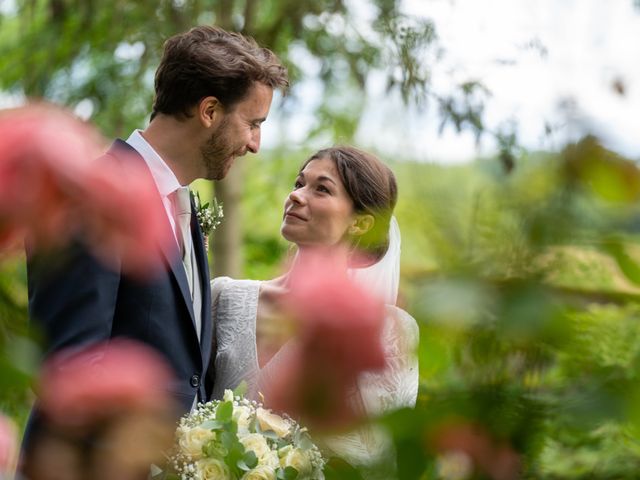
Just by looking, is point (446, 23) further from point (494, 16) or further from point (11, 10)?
point (11, 10)

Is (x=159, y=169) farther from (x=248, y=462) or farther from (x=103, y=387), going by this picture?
(x=103, y=387)

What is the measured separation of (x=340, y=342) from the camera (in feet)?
1.67

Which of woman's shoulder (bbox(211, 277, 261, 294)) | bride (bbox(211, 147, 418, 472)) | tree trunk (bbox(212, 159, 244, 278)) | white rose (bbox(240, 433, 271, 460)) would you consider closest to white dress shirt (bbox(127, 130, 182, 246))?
bride (bbox(211, 147, 418, 472))

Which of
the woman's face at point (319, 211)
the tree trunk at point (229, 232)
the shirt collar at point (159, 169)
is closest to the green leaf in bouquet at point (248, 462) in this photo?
the shirt collar at point (159, 169)

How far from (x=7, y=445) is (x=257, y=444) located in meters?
1.60

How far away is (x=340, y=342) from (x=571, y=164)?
0.21 meters

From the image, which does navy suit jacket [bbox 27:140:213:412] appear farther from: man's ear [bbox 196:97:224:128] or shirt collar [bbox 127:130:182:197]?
man's ear [bbox 196:97:224:128]

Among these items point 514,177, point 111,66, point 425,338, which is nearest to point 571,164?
point 514,177

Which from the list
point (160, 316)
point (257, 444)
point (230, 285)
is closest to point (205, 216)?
point (230, 285)

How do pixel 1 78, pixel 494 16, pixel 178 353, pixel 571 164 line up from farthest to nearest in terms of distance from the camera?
pixel 1 78
pixel 178 353
pixel 494 16
pixel 571 164

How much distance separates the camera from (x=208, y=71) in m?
2.93

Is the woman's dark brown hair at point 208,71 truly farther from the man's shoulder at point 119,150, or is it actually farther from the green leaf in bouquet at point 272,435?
the green leaf in bouquet at point 272,435

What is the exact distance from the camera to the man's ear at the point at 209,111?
2.85 meters

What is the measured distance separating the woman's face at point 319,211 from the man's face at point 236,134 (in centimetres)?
30
